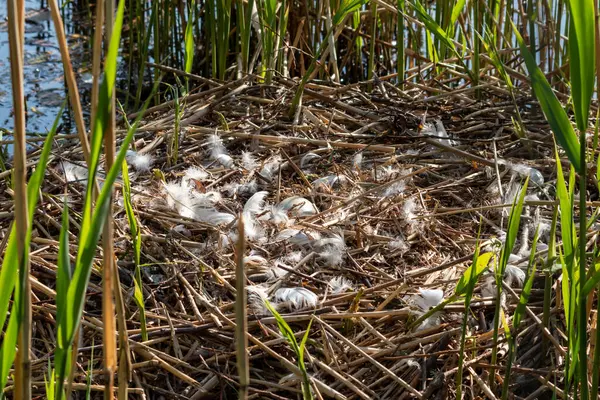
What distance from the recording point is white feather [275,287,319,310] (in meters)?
1.75

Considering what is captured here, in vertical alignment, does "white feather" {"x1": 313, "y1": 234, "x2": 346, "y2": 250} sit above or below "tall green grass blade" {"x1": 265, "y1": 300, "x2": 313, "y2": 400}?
below

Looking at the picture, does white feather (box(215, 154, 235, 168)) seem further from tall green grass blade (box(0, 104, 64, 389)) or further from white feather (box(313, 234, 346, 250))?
tall green grass blade (box(0, 104, 64, 389))

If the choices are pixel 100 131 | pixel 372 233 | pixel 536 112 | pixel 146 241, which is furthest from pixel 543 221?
pixel 100 131

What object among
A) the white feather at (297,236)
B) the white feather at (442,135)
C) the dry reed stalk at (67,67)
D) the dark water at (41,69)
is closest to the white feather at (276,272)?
the white feather at (297,236)

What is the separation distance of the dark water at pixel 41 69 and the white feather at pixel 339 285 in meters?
2.22

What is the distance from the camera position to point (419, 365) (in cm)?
157

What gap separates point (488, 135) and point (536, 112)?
0.63 feet

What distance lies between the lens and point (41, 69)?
4.42 metres

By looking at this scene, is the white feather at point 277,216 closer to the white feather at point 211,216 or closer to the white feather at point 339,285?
the white feather at point 211,216

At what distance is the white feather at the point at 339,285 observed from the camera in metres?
1.83

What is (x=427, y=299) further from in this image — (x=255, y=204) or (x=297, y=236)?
(x=255, y=204)

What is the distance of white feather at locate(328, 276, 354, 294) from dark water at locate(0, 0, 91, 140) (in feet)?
7.27

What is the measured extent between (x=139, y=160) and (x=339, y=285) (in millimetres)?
808

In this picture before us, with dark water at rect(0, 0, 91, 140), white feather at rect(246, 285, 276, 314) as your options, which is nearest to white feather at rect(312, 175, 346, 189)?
white feather at rect(246, 285, 276, 314)
